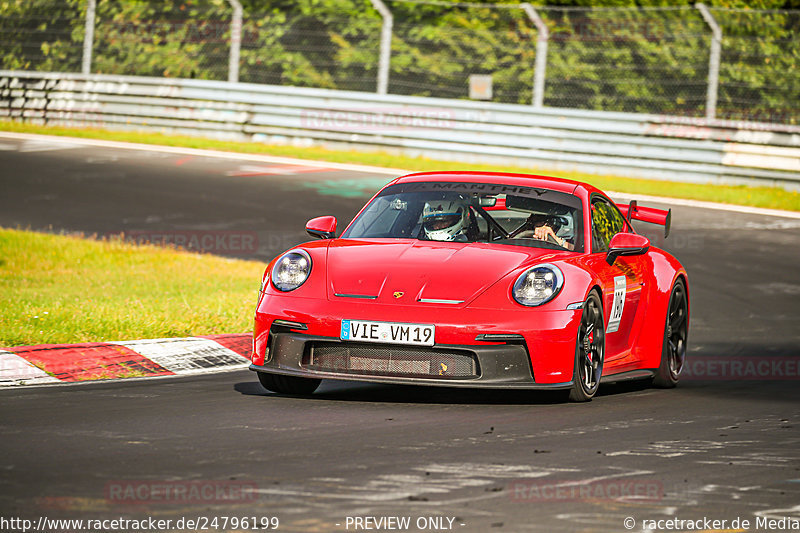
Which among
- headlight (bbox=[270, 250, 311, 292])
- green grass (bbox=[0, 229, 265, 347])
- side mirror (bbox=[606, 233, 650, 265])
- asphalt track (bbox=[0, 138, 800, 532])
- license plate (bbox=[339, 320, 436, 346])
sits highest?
side mirror (bbox=[606, 233, 650, 265])

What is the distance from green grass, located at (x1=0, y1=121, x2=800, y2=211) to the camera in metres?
20.0

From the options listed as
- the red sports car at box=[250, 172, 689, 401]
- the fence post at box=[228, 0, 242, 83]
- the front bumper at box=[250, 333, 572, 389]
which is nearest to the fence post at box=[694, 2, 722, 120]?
the fence post at box=[228, 0, 242, 83]

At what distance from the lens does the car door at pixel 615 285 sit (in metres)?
8.19

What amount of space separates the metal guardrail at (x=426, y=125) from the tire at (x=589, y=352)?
1318cm

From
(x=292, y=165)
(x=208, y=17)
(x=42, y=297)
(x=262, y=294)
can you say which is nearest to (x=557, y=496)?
(x=262, y=294)

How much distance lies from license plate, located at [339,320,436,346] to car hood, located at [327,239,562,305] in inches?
6.6

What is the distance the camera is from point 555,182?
29.3ft

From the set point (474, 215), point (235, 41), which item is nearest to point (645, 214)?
point (474, 215)

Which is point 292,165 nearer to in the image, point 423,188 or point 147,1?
point 147,1

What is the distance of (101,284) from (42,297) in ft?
4.00

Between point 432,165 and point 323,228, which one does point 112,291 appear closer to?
point 323,228

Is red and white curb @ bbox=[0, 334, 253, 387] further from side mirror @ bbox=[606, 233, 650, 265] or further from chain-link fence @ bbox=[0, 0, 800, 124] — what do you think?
chain-link fence @ bbox=[0, 0, 800, 124]

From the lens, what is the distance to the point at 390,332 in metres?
7.23

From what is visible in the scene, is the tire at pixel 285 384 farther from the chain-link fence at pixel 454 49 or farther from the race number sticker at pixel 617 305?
the chain-link fence at pixel 454 49
